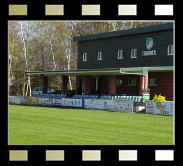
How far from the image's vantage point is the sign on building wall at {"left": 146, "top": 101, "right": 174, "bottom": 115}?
25.9 metres

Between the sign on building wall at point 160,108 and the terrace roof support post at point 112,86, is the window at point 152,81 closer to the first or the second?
the terrace roof support post at point 112,86

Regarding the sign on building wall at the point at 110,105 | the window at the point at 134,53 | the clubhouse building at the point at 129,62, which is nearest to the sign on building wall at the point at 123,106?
the sign on building wall at the point at 110,105

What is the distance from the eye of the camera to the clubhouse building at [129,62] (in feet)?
111

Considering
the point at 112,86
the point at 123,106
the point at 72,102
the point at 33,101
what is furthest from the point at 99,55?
the point at 123,106

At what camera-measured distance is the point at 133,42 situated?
37.6m

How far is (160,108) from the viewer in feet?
87.2

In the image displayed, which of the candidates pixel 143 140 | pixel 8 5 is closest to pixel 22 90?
pixel 143 140

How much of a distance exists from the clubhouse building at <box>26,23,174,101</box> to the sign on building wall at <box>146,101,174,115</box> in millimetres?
4251

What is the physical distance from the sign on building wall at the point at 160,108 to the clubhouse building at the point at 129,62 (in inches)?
167

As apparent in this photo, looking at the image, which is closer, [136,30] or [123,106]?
[123,106]

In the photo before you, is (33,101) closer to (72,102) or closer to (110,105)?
(72,102)

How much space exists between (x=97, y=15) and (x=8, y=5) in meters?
1.21

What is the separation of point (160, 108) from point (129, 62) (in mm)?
12293

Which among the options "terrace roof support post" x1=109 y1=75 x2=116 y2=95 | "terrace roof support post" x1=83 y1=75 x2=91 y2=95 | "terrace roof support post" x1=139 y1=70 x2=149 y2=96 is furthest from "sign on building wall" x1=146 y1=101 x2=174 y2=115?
"terrace roof support post" x1=83 y1=75 x2=91 y2=95
